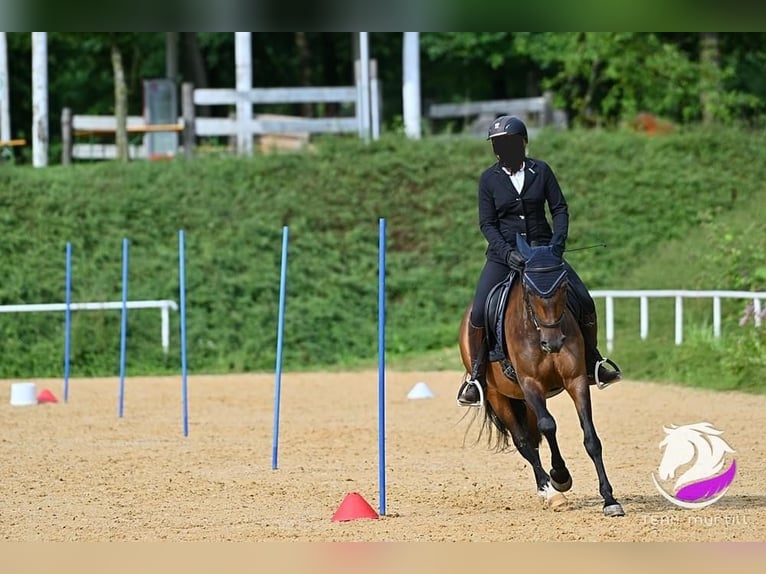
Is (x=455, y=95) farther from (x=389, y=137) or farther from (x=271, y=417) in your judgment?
(x=271, y=417)

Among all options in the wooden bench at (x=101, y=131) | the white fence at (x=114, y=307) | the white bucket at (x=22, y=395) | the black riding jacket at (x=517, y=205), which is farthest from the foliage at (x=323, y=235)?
the black riding jacket at (x=517, y=205)

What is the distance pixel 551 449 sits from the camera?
890 cm

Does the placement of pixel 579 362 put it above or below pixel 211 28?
below

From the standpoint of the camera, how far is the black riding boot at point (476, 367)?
30.9 ft

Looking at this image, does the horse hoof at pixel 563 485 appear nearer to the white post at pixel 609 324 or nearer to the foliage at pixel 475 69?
the white post at pixel 609 324

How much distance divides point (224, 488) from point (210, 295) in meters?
13.5

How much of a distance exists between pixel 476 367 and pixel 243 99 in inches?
778

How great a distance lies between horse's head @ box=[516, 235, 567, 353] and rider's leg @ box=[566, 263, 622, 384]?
38 cm

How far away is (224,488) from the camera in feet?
34.3

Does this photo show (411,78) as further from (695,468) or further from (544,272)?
(544,272)

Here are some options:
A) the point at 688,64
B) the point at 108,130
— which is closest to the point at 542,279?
the point at 688,64

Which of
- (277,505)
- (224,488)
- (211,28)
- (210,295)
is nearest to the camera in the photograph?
(211,28)

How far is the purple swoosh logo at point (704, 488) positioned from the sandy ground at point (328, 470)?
0.12 metres

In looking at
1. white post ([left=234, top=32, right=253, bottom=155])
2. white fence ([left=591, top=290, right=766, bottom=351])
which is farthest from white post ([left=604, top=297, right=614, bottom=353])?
white post ([left=234, top=32, right=253, bottom=155])
